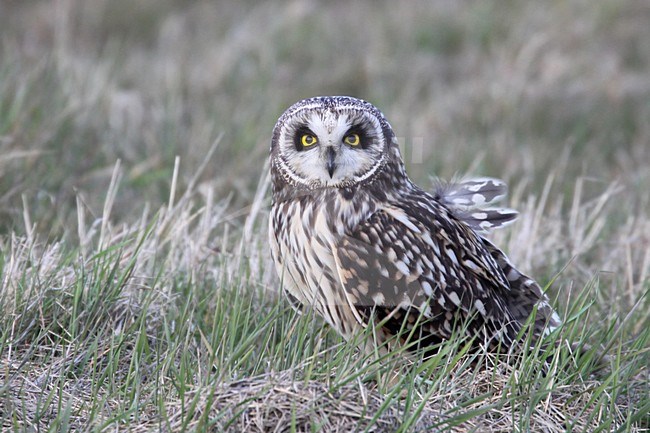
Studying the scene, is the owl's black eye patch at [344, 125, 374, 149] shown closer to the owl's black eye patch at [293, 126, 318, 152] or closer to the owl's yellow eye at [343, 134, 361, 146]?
the owl's yellow eye at [343, 134, 361, 146]

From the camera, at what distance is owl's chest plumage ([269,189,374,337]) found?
3.42 metres

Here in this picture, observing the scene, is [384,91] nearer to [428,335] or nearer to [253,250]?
[253,250]

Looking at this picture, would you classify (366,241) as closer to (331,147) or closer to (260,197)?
(331,147)

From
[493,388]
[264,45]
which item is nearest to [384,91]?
[264,45]

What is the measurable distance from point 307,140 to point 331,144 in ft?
0.42

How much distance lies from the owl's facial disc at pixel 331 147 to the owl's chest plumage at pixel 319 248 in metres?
0.08

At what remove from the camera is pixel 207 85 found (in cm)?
800

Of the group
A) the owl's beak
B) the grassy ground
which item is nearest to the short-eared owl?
the owl's beak

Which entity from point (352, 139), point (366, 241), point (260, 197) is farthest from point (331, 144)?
point (260, 197)

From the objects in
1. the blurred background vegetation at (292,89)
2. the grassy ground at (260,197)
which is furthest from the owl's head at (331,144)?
the blurred background vegetation at (292,89)

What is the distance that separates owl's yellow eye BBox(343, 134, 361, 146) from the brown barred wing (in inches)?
10.8

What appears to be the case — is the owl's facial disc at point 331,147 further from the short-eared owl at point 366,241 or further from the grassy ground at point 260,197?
the grassy ground at point 260,197

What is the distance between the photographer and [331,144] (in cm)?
341

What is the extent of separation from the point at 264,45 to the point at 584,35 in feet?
11.1
